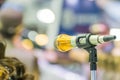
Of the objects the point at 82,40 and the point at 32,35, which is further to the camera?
the point at 32,35

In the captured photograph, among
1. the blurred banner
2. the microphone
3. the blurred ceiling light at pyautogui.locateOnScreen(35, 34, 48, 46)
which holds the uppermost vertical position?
the blurred banner

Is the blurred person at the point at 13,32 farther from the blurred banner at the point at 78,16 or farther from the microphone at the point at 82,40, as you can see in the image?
the microphone at the point at 82,40

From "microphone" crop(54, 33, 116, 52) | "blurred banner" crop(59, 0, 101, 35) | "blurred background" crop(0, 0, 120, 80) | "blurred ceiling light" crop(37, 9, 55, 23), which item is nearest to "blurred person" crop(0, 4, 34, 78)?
"blurred background" crop(0, 0, 120, 80)

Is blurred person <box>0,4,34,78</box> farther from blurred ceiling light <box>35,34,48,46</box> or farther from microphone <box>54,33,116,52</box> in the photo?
A: microphone <box>54,33,116,52</box>

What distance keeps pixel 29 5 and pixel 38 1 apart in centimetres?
6

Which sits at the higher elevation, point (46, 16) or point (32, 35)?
point (46, 16)

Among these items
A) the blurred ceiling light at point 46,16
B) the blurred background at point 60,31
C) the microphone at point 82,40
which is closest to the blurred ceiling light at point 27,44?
the blurred background at point 60,31

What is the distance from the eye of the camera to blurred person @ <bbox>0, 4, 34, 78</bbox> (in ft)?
4.86

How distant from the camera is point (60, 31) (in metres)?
1.46

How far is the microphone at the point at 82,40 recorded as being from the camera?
73 centimetres

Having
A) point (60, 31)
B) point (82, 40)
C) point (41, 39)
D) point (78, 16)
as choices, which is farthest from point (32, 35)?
point (82, 40)

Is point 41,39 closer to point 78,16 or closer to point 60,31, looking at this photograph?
point 60,31

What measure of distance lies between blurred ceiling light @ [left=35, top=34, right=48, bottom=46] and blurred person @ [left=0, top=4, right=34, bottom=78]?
0.08 meters

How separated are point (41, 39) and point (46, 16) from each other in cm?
14
